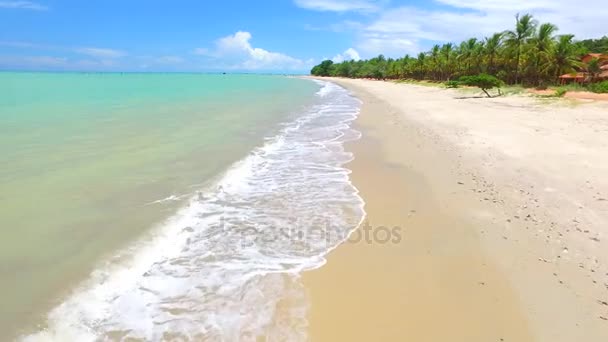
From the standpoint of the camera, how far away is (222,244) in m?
5.41

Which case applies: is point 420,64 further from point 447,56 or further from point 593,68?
point 593,68

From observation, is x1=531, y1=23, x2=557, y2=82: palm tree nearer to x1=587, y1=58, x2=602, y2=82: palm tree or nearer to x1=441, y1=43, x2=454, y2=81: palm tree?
x1=587, y1=58, x2=602, y2=82: palm tree

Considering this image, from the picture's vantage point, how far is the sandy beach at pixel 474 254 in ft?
12.1

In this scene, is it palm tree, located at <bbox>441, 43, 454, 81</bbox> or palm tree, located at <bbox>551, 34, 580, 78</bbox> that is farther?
palm tree, located at <bbox>441, 43, 454, 81</bbox>

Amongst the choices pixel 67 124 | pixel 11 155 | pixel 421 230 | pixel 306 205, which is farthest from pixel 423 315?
pixel 67 124

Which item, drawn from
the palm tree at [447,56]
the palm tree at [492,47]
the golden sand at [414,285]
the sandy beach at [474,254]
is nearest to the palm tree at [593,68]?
the palm tree at [492,47]

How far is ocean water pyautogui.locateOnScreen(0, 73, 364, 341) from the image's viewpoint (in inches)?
150

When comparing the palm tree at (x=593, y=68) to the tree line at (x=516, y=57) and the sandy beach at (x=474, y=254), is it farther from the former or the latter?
the sandy beach at (x=474, y=254)

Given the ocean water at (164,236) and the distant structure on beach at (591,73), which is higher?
the distant structure on beach at (591,73)
